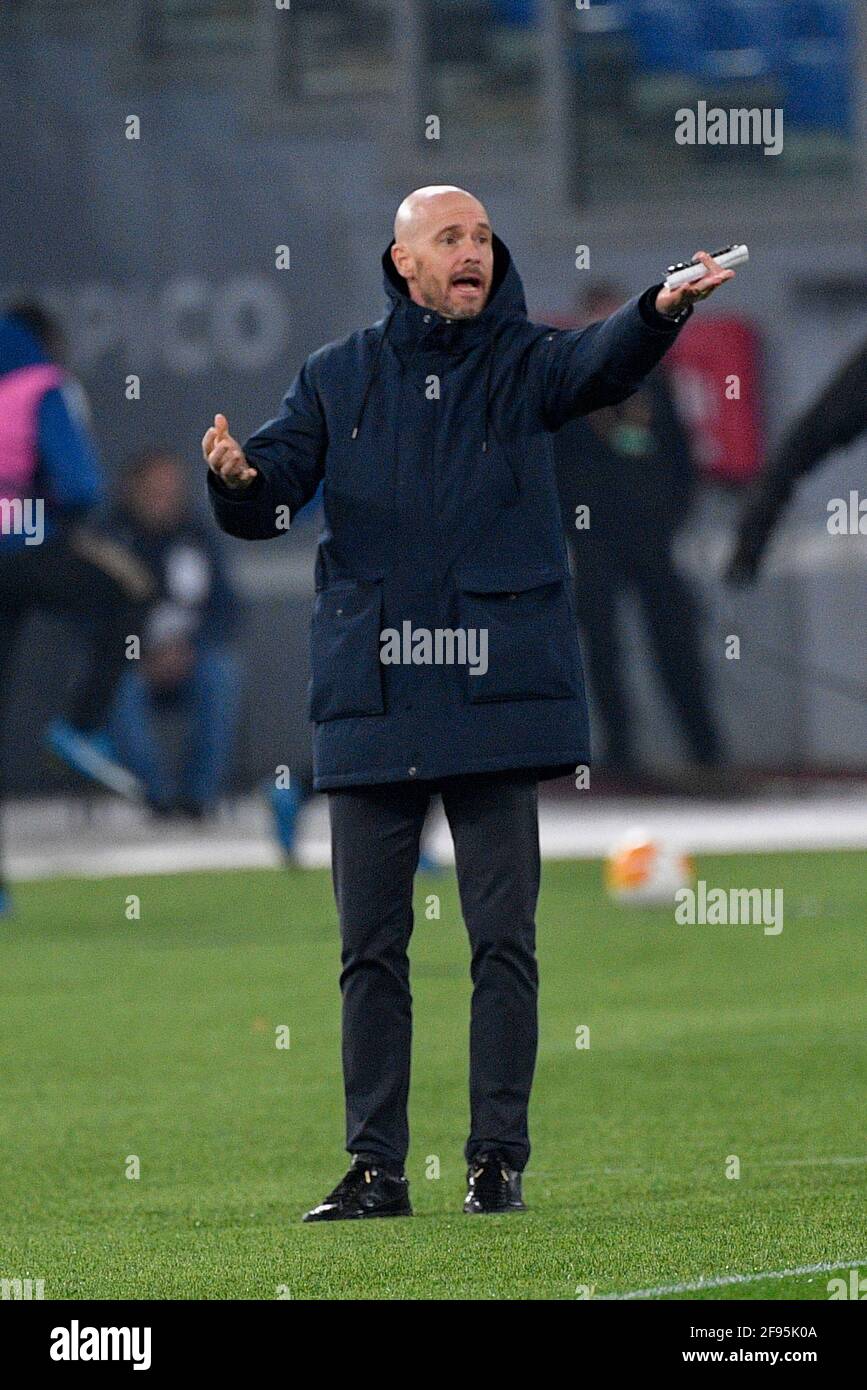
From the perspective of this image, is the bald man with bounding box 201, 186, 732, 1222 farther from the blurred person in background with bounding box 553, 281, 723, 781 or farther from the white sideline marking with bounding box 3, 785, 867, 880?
the blurred person in background with bounding box 553, 281, 723, 781

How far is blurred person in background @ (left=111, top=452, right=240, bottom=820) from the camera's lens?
20.0 meters

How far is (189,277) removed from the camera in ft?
74.5

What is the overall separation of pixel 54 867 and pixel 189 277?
7337mm

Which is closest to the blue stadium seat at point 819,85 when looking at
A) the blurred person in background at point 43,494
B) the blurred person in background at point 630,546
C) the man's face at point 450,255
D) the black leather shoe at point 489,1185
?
the blurred person in background at point 630,546

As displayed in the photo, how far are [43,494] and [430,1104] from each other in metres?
5.80

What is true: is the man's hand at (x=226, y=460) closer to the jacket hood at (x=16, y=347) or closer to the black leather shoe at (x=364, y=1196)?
the black leather shoe at (x=364, y=1196)

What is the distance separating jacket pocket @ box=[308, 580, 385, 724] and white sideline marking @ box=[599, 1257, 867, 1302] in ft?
4.39

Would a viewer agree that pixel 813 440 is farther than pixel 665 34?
No

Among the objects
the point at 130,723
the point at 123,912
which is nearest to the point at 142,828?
the point at 130,723

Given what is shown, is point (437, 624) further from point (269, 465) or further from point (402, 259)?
point (402, 259)

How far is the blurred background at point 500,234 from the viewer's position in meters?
21.8

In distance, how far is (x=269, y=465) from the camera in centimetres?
620

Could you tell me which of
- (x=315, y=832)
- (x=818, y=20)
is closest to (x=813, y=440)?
(x=315, y=832)
